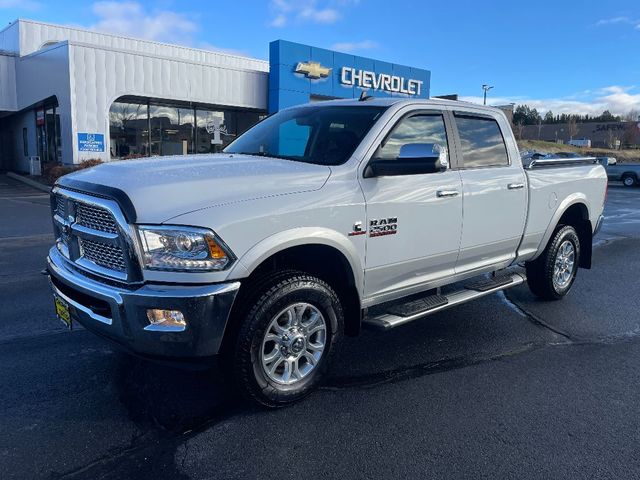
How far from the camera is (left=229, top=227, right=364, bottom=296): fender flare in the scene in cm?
306

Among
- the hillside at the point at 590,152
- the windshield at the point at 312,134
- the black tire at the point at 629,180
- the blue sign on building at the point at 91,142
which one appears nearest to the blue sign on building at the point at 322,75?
the blue sign on building at the point at 91,142

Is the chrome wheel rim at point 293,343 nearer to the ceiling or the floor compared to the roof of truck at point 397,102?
nearer to the floor

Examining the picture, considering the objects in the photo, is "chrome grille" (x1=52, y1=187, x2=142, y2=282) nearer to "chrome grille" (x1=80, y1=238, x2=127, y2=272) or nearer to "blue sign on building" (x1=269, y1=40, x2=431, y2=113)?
"chrome grille" (x1=80, y1=238, x2=127, y2=272)

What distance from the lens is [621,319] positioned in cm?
546

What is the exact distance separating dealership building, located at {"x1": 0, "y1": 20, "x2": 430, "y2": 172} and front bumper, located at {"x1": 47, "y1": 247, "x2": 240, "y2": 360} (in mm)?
15910

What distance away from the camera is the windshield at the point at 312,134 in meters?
3.96

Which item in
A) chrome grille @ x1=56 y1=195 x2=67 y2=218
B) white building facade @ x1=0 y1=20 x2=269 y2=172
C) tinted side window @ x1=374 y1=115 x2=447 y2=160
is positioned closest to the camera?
chrome grille @ x1=56 y1=195 x2=67 y2=218

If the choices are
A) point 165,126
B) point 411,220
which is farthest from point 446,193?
point 165,126

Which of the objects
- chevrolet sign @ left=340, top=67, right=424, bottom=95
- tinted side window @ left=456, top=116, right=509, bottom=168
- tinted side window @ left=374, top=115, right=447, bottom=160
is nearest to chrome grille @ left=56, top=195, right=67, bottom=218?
tinted side window @ left=374, top=115, right=447, bottom=160

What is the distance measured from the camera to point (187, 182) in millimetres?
3082

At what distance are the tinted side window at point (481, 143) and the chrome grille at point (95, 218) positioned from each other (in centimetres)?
295

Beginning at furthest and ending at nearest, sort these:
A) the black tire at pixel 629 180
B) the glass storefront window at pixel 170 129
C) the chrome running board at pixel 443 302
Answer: the black tire at pixel 629 180 < the glass storefront window at pixel 170 129 < the chrome running board at pixel 443 302

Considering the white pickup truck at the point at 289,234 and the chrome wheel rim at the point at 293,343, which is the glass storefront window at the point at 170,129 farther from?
the chrome wheel rim at the point at 293,343

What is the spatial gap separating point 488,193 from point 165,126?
857 inches
